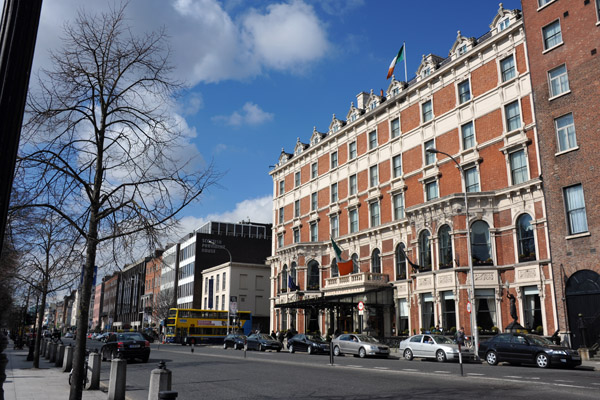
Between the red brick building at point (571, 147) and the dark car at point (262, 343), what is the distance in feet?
65.0

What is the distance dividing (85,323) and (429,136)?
3426 cm

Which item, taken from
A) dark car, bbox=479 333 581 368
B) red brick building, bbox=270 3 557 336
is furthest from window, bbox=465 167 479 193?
dark car, bbox=479 333 581 368

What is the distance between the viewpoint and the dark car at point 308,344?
34.5 m

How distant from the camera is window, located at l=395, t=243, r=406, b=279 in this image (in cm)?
4103

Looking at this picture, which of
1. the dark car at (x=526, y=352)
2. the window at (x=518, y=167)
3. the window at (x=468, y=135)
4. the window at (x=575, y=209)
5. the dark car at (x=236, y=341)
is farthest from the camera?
the dark car at (x=236, y=341)

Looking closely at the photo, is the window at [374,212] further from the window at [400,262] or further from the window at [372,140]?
the window at [372,140]

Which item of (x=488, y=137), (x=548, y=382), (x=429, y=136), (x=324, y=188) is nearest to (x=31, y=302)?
(x=324, y=188)

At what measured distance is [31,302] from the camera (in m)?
48.3

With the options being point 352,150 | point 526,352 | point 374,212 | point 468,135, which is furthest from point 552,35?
point 352,150

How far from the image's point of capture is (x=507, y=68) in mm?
34844

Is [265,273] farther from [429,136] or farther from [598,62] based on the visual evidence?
[598,62]

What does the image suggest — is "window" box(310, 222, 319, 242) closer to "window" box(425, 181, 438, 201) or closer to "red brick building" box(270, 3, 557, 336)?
"red brick building" box(270, 3, 557, 336)

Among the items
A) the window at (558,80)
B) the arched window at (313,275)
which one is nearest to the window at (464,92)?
the window at (558,80)

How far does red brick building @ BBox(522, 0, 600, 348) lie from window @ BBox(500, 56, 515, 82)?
114 inches
